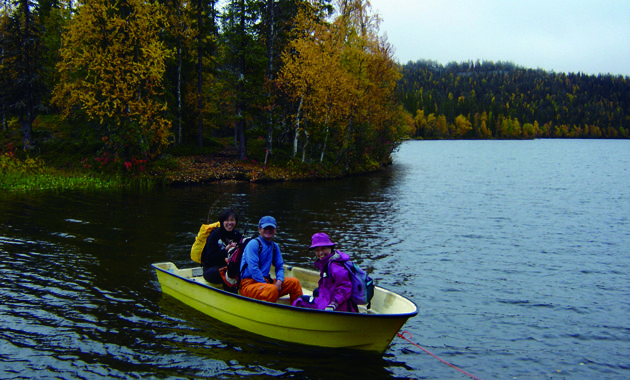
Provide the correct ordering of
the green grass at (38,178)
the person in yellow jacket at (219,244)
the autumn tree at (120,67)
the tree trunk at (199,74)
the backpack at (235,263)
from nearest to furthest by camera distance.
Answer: the backpack at (235,263)
the person in yellow jacket at (219,244)
the green grass at (38,178)
the autumn tree at (120,67)
the tree trunk at (199,74)

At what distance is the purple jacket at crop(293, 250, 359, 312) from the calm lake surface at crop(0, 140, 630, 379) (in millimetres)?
1069

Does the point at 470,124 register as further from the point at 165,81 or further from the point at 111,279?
the point at 111,279

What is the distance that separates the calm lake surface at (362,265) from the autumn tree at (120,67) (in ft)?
17.9

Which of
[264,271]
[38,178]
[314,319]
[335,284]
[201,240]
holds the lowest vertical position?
[314,319]

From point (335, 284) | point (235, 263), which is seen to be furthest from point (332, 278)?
point (235, 263)

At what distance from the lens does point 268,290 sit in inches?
357

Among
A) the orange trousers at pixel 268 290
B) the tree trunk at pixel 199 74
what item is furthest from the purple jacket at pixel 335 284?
the tree trunk at pixel 199 74

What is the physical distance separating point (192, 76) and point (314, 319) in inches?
1441

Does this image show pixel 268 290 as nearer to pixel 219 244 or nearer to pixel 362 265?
pixel 219 244

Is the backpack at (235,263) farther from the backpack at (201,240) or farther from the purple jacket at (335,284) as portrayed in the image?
the purple jacket at (335,284)

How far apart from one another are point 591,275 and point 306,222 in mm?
11470

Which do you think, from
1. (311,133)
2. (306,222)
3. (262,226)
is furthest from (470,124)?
(262,226)

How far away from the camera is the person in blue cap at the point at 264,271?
910 cm

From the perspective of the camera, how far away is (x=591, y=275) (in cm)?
A: 1414
